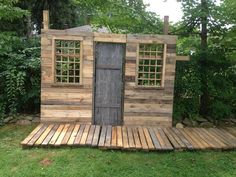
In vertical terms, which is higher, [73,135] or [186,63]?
[186,63]

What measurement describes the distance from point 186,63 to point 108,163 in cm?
338

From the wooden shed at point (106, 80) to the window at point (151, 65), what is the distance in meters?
0.02

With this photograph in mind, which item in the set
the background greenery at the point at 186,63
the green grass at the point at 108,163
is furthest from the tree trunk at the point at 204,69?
the green grass at the point at 108,163

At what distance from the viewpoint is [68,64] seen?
5805 mm

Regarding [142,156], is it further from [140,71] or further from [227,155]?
[140,71]

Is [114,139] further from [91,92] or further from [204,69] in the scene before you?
[204,69]

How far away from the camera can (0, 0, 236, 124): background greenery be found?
242 inches

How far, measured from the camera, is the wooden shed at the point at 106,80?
5633mm

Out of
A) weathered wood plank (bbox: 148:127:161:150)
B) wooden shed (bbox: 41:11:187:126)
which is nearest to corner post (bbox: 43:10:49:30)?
wooden shed (bbox: 41:11:187:126)

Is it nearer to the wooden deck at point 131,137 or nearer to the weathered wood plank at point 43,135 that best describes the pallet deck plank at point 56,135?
the wooden deck at point 131,137

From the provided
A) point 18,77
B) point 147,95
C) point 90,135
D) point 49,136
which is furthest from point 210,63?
point 18,77

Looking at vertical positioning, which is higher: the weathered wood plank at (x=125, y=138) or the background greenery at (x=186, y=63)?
the background greenery at (x=186, y=63)

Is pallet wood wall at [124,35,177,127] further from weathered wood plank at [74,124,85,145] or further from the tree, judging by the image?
weathered wood plank at [74,124,85,145]

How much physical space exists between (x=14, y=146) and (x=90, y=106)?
1688mm
